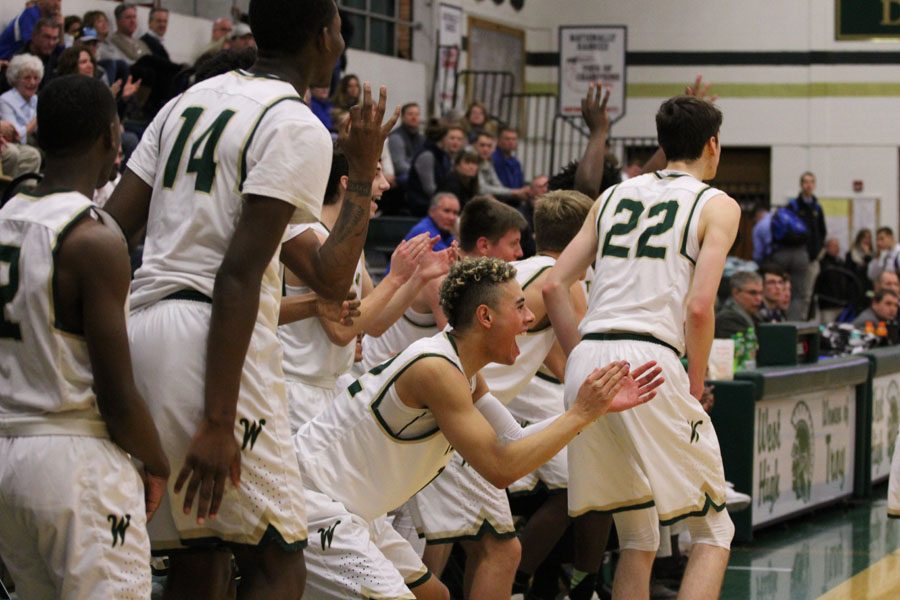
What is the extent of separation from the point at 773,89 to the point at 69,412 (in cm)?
2282

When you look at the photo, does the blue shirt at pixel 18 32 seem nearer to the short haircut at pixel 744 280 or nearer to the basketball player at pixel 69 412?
the short haircut at pixel 744 280

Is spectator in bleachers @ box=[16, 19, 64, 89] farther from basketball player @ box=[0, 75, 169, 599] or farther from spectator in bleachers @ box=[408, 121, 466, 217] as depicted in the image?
basketball player @ box=[0, 75, 169, 599]

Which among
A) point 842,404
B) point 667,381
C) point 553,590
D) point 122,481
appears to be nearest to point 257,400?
point 122,481

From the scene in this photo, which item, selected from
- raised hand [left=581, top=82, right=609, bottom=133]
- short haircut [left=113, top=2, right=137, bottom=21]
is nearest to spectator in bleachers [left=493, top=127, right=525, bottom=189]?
short haircut [left=113, top=2, right=137, bottom=21]

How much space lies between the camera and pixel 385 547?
4.63 m

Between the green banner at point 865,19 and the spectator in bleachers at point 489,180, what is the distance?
3.72m

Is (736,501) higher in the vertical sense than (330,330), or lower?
lower

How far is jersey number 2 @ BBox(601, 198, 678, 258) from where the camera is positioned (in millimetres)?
5203

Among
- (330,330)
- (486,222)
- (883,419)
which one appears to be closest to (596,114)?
(486,222)

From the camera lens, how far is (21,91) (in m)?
10.7

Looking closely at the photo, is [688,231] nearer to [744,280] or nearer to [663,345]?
[663,345]

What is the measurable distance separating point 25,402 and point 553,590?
13.1ft

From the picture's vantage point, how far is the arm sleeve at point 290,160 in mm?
3262

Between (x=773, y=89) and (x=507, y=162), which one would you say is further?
(x=773, y=89)
